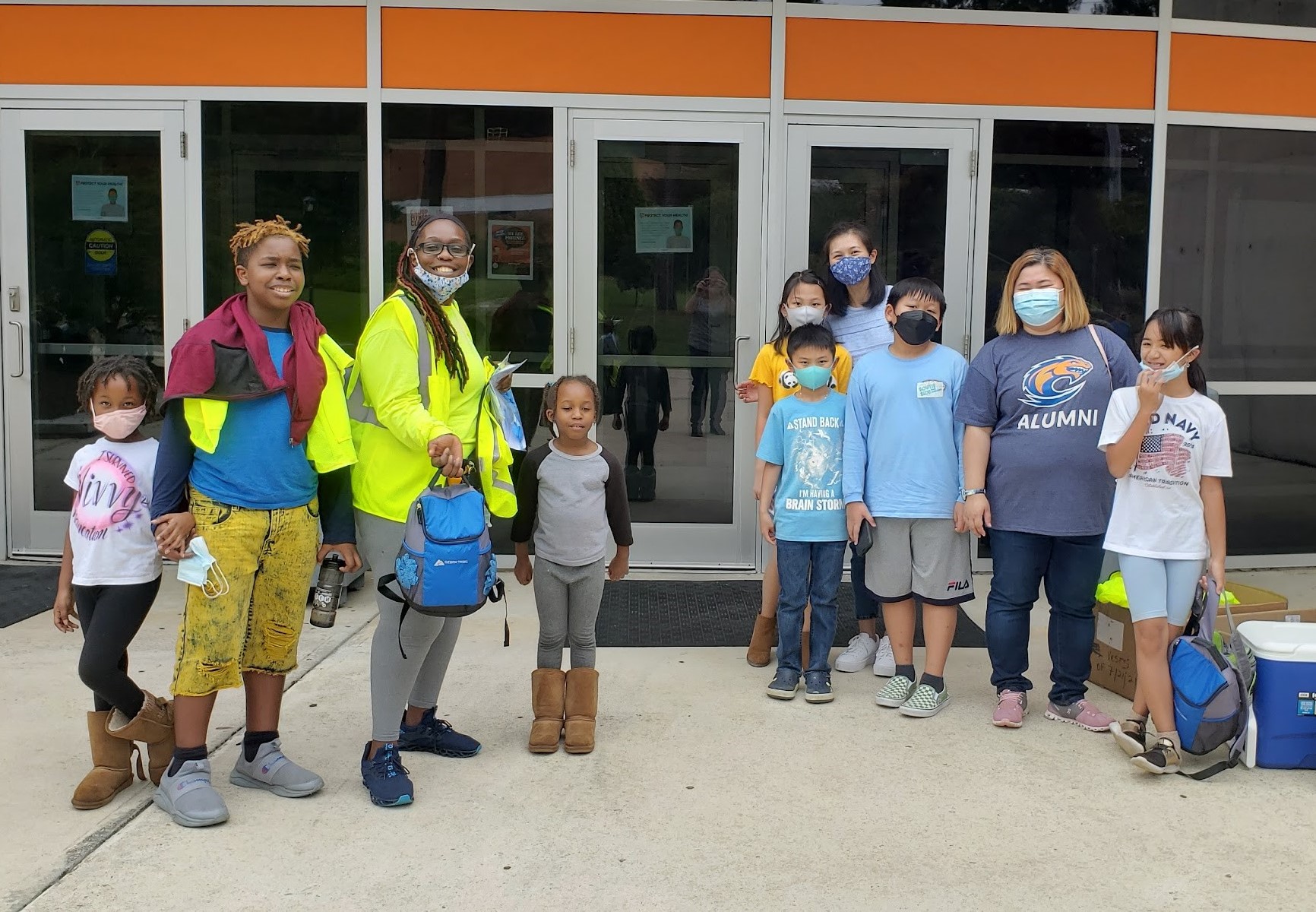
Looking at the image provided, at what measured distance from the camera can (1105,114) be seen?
655 centimetres

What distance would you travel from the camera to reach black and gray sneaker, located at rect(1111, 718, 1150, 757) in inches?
159

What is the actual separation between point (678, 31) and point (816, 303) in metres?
2.32

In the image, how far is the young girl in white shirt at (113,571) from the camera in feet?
11.7

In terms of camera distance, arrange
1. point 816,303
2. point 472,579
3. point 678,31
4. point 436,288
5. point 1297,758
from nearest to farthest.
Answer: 1. point 472,579
2. point 436,288
3. point 1297,758
4. point 816,303
5. point 678,31

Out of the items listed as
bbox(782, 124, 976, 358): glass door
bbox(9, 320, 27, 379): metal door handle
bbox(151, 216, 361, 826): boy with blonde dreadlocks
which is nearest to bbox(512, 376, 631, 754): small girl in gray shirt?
bbox(151, 216, 361, 826): boy with blonde dreadlocks

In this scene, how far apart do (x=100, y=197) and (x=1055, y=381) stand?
16.3 feet

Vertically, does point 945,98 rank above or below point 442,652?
above

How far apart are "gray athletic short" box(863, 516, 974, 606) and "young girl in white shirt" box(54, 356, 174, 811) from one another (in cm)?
248

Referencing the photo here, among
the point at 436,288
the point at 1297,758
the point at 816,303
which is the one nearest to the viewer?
the point at 436,288

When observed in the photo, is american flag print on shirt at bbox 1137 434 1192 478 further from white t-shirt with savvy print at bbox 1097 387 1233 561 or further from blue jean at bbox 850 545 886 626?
blue jean at bbox 850 545 886 626

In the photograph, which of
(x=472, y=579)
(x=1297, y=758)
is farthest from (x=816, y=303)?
(x=1297, y=758)

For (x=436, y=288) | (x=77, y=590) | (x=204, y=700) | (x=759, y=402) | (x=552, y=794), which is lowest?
(x=552, y=794)

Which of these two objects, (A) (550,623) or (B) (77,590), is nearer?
(B) (77,590)

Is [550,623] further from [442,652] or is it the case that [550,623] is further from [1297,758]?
[1297,758]
